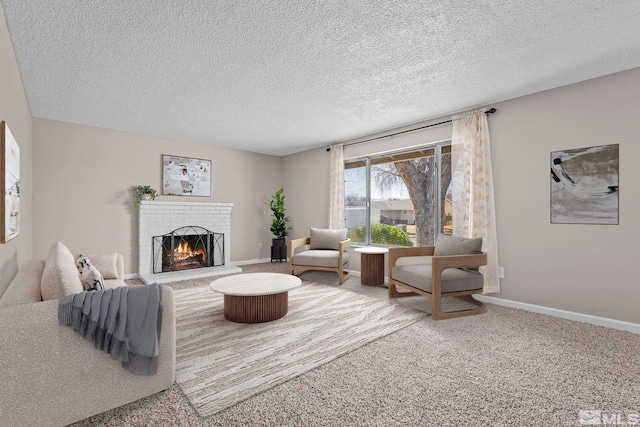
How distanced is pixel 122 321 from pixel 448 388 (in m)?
1.96

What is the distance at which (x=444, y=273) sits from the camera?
10.5ft

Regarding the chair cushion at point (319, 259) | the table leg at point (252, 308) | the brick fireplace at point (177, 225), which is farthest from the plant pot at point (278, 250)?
the table leg at point (252, 308)

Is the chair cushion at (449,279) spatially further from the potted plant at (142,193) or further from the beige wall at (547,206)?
the potted plant at (142,193)

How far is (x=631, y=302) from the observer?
2.75 metres

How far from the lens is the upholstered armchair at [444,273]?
3033mm

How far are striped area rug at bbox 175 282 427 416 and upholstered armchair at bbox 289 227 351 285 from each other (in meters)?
Result: 0.73

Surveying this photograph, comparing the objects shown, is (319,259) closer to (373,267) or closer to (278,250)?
(373,267)

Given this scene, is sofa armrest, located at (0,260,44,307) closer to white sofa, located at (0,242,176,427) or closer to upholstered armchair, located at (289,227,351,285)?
white sofa, located at (0,242,176,427)

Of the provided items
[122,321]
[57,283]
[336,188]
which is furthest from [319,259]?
[57,283]

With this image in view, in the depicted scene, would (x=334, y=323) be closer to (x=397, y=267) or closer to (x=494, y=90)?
(x=397, y=267)

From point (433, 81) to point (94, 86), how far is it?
364cm

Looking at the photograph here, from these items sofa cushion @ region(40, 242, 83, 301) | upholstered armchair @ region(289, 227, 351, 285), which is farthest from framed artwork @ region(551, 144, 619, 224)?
sofa cushion @ region(40, 242, 83, 301)

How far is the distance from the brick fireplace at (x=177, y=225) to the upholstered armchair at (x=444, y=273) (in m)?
3.22

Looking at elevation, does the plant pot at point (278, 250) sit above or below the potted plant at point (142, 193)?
below
